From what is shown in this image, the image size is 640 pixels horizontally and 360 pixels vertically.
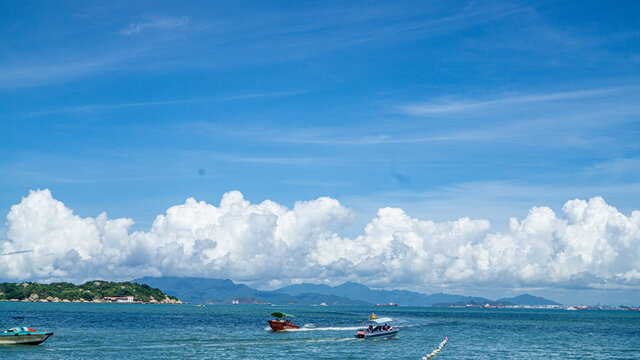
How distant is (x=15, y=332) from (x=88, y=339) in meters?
13.7

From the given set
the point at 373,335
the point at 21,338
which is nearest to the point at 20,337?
the point at 21,338

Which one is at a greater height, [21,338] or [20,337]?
[20,337]

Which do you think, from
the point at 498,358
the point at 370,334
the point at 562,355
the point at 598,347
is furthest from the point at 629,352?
the point at 370,334

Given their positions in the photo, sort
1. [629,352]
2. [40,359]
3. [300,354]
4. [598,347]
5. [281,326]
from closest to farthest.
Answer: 1. [40,359]
2. [300,354]
3. [629,352]
4. [598,347]
5. [281,326]

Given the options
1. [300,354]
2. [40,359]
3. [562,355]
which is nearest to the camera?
[40,359]

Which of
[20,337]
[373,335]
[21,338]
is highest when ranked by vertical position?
[373,335]

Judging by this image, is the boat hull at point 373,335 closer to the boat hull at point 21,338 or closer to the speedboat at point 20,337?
the speedboat at point 20,337

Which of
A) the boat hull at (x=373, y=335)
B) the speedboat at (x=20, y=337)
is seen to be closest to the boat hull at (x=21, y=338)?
the speedboat at (x=20, y=337)

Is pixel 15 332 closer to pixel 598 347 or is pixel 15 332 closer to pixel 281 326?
pixel 281 326

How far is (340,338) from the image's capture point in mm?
113375

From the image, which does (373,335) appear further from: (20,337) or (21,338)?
(20,337)

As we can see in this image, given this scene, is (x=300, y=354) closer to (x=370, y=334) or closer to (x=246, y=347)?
(x=246, y=347)

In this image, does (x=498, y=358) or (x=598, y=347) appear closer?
(x=498, y=358)

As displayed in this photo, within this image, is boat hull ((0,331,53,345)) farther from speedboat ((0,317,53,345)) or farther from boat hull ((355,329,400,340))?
boat hull ((355,329,400,340))
